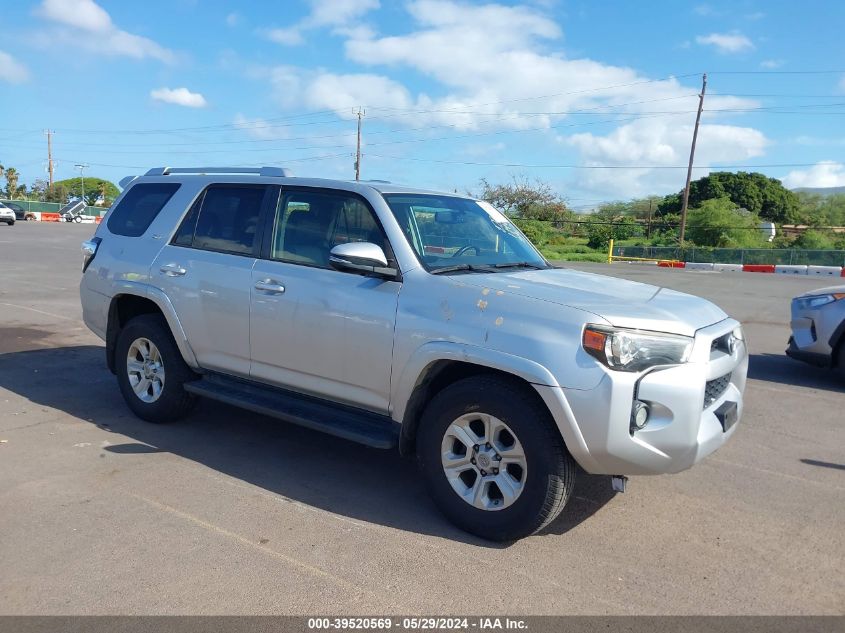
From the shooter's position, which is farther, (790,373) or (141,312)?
(790,373)

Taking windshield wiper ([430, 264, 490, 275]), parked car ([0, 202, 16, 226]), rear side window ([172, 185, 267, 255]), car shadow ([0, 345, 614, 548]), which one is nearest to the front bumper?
car shadow ([0, 345, 614, 548])

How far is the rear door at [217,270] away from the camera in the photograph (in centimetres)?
507

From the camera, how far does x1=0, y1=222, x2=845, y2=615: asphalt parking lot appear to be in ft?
10.9

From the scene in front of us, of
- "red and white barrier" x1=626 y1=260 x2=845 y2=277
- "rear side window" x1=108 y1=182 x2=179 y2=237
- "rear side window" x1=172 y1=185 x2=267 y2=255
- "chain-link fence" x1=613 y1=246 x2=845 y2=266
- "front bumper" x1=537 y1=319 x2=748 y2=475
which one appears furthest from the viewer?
"chain-link fence" x1=613 y1=246 x2=845 y2=266

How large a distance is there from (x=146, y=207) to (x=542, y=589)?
14.5ft

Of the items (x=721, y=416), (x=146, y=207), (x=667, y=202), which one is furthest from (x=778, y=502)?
(x=667, y=202)

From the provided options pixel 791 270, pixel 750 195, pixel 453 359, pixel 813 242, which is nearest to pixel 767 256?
pixel 791 270

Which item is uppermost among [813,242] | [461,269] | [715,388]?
[461,269]

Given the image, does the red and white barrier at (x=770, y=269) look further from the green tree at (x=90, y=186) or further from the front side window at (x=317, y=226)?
the green tree at (x=90, y=186)

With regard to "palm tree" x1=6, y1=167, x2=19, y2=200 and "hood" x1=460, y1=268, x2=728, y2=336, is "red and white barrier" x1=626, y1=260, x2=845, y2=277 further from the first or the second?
"palm tree" x1=6, y1=167, x2=19, y2=200

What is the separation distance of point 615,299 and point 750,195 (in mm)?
80054

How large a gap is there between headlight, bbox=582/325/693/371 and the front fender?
0.27 metres

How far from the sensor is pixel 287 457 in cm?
518

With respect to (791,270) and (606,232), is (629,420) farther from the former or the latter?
(606,232)
